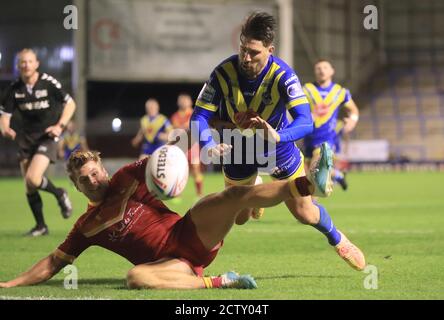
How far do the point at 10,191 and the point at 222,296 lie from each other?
15.4 meters

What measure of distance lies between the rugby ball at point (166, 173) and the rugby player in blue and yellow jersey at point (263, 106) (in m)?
0.51

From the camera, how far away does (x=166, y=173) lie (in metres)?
5.81

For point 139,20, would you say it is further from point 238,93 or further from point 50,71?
point 238,93

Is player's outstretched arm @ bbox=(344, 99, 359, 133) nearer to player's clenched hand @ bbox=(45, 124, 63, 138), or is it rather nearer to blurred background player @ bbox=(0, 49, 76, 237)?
blurred background player @ bbox=(0, 49, 76, 237)

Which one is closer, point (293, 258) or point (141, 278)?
point (141, 278)

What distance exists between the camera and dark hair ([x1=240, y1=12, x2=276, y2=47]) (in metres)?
6.64

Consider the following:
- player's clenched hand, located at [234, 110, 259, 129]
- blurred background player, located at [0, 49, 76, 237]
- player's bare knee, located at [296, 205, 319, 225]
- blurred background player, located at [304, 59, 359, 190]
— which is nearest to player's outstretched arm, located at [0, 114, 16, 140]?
blurred background player, located at [0, 49, 76, 237]

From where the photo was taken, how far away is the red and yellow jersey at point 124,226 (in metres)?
6.28

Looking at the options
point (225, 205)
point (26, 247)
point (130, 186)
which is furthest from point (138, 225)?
point (26, 247)

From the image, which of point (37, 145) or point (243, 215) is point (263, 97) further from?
point (37, 145)

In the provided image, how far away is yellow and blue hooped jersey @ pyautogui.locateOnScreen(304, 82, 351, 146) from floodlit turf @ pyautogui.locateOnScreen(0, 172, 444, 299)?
Result: 1.23 metres

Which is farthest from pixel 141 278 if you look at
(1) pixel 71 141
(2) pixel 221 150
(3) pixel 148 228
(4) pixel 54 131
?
(1) pixel 71 141

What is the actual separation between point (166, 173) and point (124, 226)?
2.30 ft

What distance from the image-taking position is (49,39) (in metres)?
28.5
